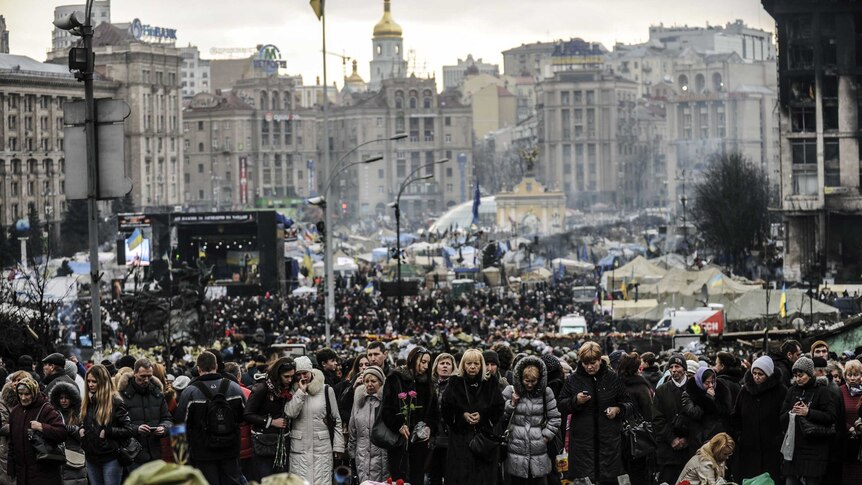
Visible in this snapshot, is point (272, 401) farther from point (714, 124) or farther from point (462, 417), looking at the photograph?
point (714, 124)

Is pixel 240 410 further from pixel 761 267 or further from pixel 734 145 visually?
pixel 734 145

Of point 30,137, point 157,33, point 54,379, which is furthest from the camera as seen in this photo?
point 157,33

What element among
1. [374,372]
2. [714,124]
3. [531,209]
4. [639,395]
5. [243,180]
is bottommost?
[639,395]

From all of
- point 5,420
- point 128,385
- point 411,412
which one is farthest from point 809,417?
point 5,420

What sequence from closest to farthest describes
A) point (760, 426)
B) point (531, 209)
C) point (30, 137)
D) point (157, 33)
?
point (760, 426), point (30, 137), point (531, 209), point (157, 33)

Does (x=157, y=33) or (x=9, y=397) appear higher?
(x=157, y=33)

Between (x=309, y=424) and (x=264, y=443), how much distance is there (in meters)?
0.64

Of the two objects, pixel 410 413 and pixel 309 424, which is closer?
pixel 309 424

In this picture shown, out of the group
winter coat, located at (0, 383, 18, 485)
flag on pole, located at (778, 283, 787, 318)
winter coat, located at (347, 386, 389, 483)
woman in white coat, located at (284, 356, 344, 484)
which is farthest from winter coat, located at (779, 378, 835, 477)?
flag on pole, located at (778, 283, 787, 318)

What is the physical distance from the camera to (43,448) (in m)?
12.5

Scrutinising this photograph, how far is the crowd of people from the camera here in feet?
41.2

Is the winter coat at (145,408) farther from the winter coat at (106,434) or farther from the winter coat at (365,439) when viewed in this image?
the winter coat at (365,439)

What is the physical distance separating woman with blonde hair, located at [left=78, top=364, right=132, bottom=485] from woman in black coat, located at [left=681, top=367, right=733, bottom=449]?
397 cm

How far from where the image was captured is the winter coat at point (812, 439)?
1298cm
